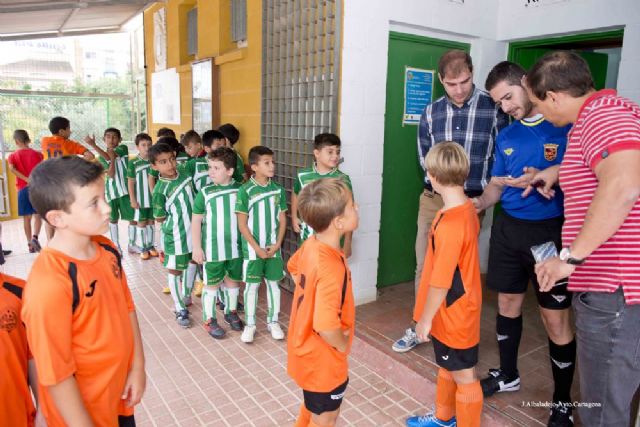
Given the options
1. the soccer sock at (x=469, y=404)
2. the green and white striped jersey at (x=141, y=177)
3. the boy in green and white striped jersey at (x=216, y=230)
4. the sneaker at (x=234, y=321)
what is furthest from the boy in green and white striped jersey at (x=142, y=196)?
the soccer sock at (x=469, y=404)

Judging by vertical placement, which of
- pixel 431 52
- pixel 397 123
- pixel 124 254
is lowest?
pixel 124 254

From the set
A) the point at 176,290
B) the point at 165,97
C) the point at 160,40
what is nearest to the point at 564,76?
the point at 176,290

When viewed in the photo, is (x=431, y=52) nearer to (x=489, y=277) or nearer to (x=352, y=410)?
(x=489, y=277)

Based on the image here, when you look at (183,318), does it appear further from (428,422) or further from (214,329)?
(428,422)

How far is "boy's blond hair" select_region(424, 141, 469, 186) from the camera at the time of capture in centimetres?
193

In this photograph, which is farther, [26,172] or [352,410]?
[26,172]

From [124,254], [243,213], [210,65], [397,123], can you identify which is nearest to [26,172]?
[124,254]

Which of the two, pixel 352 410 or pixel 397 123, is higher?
pixel 397 123

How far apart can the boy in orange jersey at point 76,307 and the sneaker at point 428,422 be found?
4.76 ft

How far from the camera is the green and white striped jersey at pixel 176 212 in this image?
11.6 feet

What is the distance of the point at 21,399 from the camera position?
1.32 metres

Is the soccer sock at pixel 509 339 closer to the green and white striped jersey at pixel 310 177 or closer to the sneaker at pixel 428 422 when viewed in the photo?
the sneaker at pixel 428 422

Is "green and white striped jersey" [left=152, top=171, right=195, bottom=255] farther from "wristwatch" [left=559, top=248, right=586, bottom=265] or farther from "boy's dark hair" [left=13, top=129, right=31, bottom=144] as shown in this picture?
"boy's dark hair" [left=13, top=129, right=31, bottom=144]

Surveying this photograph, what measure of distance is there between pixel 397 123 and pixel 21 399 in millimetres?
3180
